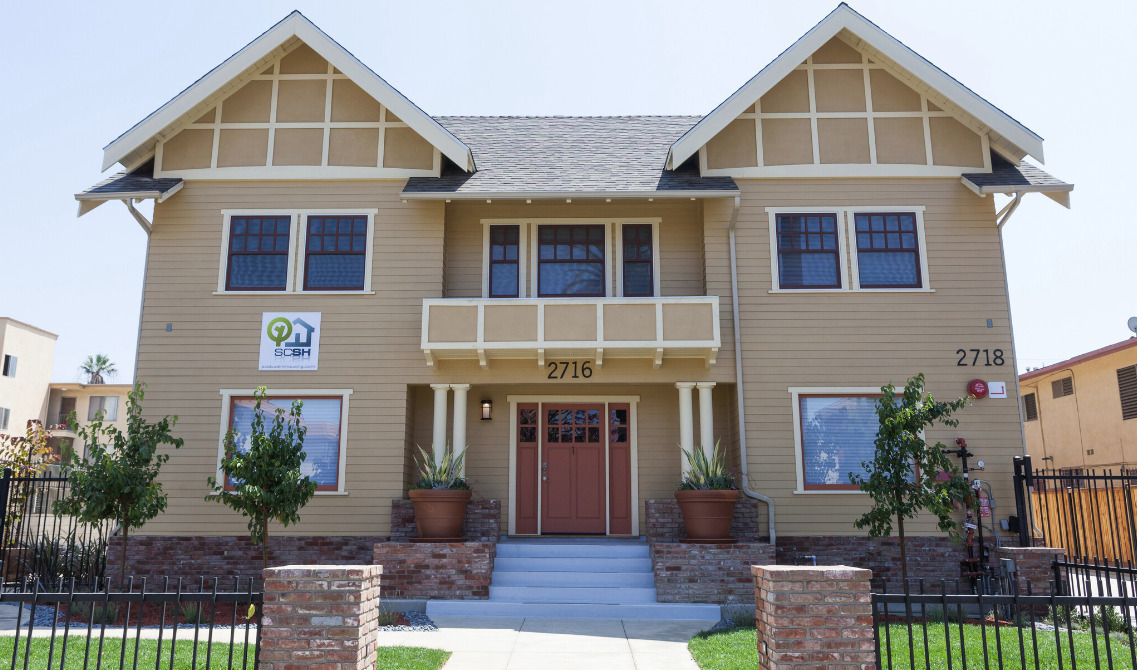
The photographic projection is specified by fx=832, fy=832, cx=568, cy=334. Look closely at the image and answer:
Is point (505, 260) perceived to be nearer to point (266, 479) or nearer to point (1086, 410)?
point (266, 479)

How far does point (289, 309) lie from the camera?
14.5 meters

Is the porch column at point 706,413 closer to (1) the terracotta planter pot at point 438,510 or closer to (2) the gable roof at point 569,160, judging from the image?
(2) the gable roof at point 569,160

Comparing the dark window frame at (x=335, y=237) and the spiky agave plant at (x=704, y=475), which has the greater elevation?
the dark window frame at (x=335, y=237)

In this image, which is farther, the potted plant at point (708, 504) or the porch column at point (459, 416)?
the porch column at point (459, 416)

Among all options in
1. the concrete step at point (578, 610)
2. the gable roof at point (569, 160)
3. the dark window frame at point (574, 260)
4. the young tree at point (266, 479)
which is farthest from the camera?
the dark window frame at point (574, 260)

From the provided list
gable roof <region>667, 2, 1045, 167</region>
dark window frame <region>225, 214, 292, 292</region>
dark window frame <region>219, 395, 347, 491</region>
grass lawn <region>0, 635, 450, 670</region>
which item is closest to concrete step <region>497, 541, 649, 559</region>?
dark window frame <region>219, 395, 347, 491</region>

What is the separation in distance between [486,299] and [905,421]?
6.90m

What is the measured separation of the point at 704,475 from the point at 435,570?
4.41 meters

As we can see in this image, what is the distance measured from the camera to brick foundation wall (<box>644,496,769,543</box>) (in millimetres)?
13586

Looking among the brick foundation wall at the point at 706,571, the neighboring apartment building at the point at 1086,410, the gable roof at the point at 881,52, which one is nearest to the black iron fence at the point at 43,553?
the brick foundation wall at the point at 706,571

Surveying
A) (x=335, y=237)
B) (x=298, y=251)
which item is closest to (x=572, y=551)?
(x=335, y=237)

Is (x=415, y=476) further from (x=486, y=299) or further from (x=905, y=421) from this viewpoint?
(x=905, y=421)

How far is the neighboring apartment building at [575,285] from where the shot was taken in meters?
14.0

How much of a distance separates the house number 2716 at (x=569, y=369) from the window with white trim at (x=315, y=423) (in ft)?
Result: 11.6
